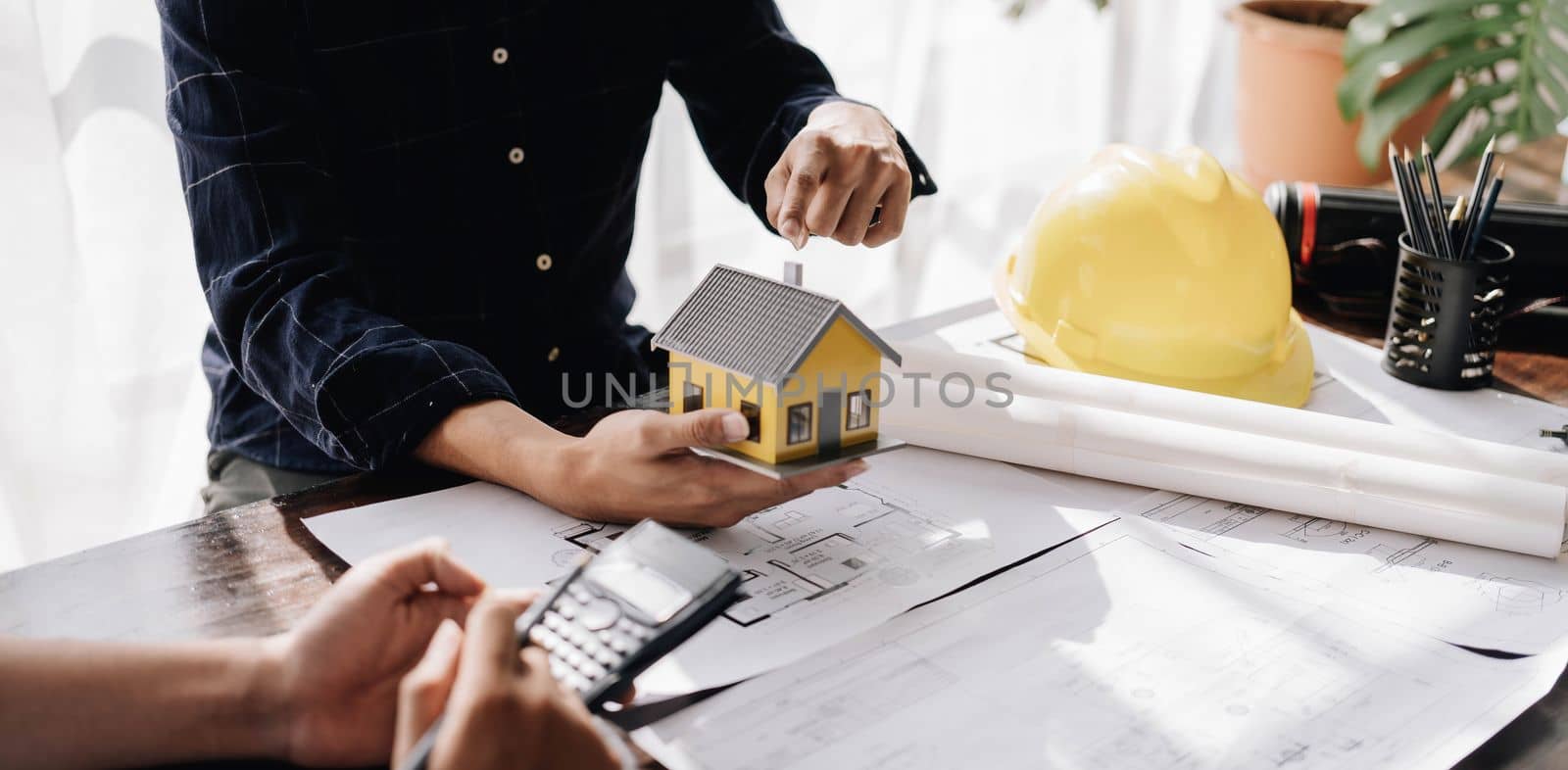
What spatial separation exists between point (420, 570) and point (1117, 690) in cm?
39

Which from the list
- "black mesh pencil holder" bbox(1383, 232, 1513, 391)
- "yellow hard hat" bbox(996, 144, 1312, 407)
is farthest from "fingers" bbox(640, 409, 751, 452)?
"black mesh pencil holder" bbox(1383, 232, 1513, 391)

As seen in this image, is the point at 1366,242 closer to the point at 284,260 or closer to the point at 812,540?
the point at 812,540

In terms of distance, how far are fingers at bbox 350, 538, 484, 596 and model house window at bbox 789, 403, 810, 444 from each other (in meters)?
0.22

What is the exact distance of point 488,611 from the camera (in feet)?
1.84

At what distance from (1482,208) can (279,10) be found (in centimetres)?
107

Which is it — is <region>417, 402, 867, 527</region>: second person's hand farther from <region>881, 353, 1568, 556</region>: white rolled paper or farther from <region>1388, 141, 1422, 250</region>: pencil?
<region>1388, 141, 1422, 250</region>: pencil

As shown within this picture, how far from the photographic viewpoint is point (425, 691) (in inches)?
22.0

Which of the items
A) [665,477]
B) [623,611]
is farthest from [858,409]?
[623,611]

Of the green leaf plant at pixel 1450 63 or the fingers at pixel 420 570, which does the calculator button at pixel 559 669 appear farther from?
the green leaf plant at pixel 1450 63

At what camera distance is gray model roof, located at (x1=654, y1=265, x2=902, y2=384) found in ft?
2.43

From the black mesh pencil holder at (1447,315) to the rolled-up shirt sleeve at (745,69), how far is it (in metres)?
0.50

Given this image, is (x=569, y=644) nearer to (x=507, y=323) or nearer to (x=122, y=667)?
(x=122, y=667)

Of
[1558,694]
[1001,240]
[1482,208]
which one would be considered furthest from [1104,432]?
[1001,240]

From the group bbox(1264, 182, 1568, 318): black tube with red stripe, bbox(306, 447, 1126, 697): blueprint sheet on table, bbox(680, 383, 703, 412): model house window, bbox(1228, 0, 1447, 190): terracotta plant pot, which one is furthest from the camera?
bbox(1228, 0, 1447, 190): terracotta plant pot
